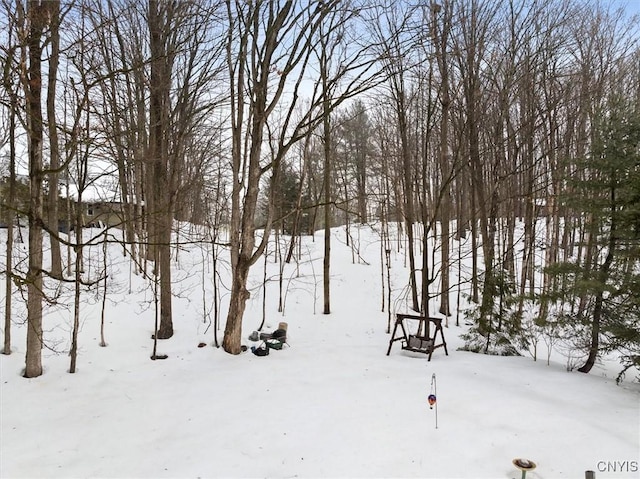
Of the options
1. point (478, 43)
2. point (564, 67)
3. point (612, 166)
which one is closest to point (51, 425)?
point (612, 166)

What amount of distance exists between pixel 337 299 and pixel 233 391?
7569 mm

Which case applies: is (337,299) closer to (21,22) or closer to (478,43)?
(478,43)

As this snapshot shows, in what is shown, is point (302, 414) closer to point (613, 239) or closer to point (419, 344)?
point (419, 344)

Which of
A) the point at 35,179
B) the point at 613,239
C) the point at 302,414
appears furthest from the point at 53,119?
the point at 613,239

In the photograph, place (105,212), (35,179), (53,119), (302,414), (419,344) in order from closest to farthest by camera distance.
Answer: (302,414) → (35,179) → (53,119) → (105,212) → (419,344)

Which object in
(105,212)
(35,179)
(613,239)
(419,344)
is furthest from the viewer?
(419,344)

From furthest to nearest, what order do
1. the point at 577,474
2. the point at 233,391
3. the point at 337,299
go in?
the point at 337,299 < the point at 233,391 < the point at 577,474

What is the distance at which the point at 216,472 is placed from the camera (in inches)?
144

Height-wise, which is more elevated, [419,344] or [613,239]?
[613,239]

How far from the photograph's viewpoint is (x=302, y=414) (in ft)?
15.7

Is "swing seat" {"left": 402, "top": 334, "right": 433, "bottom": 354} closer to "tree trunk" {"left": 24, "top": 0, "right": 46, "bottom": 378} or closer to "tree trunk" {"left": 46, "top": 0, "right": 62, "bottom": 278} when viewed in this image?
"tree trunk" {"left": 46, "top": 0, "right": 62, "bottom": 278}

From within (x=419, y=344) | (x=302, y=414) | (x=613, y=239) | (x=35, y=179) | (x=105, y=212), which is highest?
(x=35, y=179)

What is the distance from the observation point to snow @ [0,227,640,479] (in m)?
3.70

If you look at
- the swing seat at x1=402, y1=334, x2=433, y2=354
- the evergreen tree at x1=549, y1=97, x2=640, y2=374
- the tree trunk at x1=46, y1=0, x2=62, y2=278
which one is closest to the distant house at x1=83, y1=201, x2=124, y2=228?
the tree trunk at x1=46, y1=0, x2=62, y2=278
